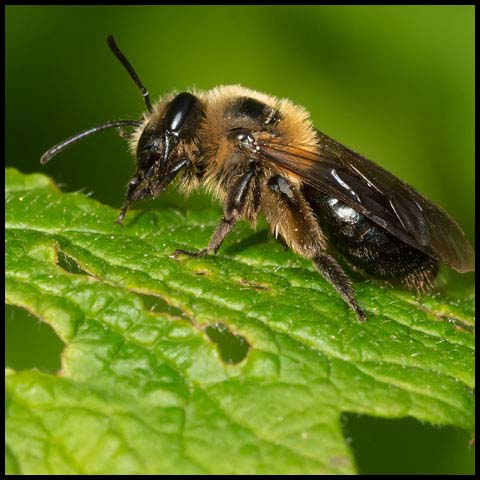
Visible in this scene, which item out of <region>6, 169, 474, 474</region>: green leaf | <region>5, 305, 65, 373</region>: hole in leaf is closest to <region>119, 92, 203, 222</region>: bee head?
<region>6, 169, 474, 474</region>: green leaf

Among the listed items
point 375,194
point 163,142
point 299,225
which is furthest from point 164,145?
point 375,194

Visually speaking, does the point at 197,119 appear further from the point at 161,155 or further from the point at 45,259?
the point at 45,259

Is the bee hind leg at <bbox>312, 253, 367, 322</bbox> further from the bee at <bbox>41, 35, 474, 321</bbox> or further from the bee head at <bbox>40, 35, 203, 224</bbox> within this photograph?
the bee head at <bbox>40, 35, 203, 224</bbox>

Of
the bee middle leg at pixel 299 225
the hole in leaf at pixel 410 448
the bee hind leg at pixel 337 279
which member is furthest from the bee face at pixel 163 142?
the hole in leaf at pixel 410 448

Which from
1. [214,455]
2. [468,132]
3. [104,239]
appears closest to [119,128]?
[104,239]

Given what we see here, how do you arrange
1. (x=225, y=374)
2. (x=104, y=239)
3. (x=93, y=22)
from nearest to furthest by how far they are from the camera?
1. (x=225, y=374)
2. (x=104, y=239)
3. (x=93, y=22)

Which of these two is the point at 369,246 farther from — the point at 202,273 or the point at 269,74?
the point at 269,74

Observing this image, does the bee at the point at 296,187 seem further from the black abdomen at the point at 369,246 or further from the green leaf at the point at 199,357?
the green leaf at the point at 199,357
